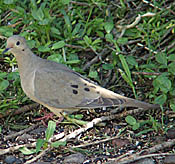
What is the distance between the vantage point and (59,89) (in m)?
3.86

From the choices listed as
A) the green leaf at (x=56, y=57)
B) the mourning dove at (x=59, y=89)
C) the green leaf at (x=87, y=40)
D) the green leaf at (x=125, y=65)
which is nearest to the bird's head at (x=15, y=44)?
the mourning dove at (x=59, y=89)

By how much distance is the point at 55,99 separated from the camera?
3.84 m

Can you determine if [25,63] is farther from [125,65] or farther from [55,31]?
[125,65]

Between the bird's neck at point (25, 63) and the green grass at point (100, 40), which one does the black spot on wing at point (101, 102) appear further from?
the bird's neck at point (25, 63)

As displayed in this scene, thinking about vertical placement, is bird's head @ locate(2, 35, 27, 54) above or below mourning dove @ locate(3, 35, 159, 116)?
above

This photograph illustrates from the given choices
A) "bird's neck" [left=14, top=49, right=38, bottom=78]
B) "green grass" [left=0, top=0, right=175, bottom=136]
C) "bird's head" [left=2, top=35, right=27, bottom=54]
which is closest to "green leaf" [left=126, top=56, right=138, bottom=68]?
"green grass" [left=0, top=0, right=175, bottom=136]

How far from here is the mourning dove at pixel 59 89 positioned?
12.5ft

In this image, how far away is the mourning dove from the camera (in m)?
3.81

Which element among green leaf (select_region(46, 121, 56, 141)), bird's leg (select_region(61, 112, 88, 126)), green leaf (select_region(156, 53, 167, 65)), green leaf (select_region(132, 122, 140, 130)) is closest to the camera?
green leaf (select_region(46, 121, 56, 141))

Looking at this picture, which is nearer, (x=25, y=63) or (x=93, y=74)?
(x=25, y=63)

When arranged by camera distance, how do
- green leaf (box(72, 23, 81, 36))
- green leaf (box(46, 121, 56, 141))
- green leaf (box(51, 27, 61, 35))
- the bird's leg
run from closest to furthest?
green leaf (box(46, 121, 56, 141))
the bird's leg
green leaf (box(51, 27, 61, 35))
green leaf (box(72, 23, 81, 36))

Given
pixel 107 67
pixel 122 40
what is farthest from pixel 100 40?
pixel 107 67

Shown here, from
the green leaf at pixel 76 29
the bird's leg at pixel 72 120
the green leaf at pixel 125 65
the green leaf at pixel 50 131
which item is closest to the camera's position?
the green leaf at pixel 50 131

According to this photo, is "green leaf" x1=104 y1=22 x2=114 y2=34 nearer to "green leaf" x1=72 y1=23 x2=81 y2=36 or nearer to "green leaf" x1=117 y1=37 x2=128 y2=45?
"green leaf" x1=117 y1=37 x2=128 y2=45
